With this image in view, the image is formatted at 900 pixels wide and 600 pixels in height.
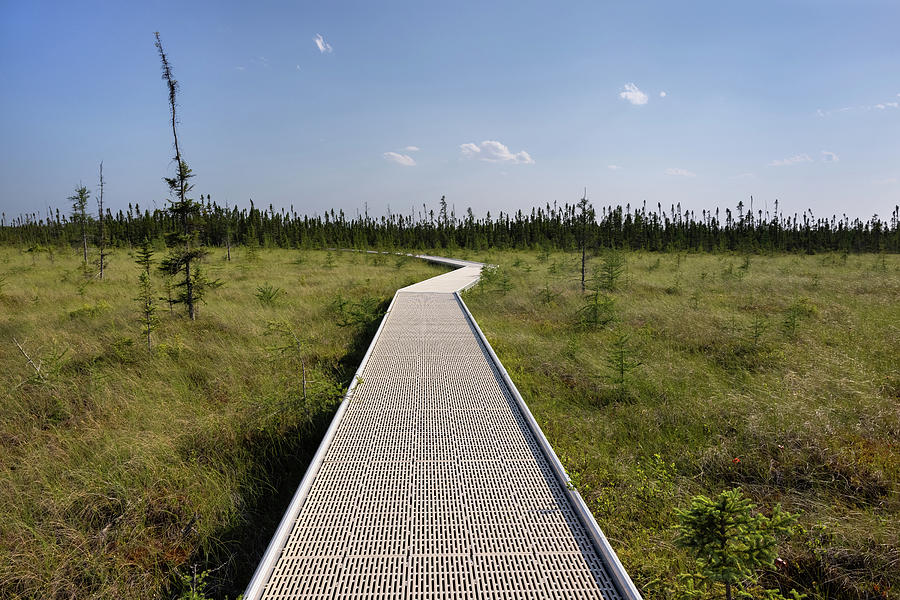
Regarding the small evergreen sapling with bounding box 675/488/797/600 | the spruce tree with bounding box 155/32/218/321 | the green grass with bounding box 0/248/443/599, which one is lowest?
the green grass with bounding box 0/248/443/599

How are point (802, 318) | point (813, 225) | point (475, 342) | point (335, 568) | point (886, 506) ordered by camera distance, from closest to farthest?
1. point (335, 568)
2. point (886, 506)
3. point (475, 342)
4. point (802, 318)
5. point (813, 225)

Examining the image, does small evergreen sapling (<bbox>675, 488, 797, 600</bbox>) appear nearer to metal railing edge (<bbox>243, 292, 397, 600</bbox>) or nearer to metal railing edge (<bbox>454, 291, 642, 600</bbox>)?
metal railing edge (<bbox>454, 291, 642, 600</bbox>)

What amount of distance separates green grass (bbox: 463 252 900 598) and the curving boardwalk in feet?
1.46

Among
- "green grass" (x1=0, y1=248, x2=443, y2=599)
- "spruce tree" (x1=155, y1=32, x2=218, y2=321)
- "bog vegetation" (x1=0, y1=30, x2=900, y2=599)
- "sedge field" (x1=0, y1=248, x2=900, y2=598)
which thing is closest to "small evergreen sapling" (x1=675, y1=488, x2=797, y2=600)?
"bog vegetation" (x1=0, y1=30, x2=900, y2=599)

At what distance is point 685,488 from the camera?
3.68 meters

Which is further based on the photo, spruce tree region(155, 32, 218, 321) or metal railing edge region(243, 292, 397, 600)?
spruce tree region(155, 32, 218, 321)

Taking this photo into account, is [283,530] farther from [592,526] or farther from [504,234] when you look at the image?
[504,234]

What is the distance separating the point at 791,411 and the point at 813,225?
56.7 m

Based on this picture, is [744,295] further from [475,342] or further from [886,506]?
[886,506]

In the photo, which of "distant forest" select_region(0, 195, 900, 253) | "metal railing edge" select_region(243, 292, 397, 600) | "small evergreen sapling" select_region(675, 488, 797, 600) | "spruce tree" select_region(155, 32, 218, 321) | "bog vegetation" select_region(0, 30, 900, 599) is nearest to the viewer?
"small evergreen sapling" select_region(675, 488, 797, 600)

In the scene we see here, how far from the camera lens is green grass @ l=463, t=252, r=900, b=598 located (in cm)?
285

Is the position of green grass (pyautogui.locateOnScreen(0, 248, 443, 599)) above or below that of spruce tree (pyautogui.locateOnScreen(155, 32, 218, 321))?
below

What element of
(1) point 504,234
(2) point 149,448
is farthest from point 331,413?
(1) point 504,234

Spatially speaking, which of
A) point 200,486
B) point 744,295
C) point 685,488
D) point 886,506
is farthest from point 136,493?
point 744,295
